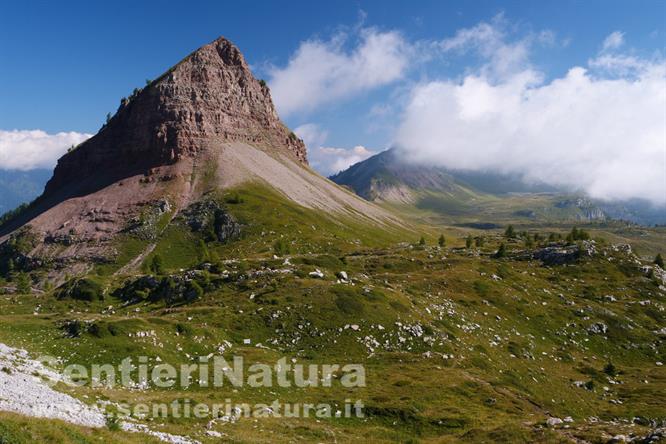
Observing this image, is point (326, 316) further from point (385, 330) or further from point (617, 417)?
point (617, 417)

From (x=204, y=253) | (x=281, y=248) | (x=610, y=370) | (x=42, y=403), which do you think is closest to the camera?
(x=42, y=403)

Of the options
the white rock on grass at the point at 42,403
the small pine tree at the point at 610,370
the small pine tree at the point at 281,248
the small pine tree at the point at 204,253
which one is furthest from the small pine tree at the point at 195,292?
the small pine tree at the point at 610,370

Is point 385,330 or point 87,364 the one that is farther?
point 385,330

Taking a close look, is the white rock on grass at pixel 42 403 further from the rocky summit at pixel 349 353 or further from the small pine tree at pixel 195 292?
Result: the small pine tree at pixel 195 292

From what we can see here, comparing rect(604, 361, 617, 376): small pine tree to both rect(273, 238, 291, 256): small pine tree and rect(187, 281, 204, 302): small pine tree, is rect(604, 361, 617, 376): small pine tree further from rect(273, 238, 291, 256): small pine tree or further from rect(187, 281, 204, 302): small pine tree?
rect(273, 238, 291, 256): small pine tree

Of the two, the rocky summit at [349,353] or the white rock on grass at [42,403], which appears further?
the rocky summit at [349,353]

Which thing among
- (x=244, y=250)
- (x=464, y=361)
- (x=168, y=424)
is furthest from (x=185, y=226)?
(x=168, y=424)

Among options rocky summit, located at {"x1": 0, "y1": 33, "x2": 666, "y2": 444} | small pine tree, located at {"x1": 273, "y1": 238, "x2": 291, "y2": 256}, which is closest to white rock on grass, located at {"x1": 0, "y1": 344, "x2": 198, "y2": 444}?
rocky summit, located at {"x1": 0, "y1": 33, "x2": 666, "y2": 444}

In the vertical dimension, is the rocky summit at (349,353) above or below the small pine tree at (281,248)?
below

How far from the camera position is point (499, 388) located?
5259 centimetres

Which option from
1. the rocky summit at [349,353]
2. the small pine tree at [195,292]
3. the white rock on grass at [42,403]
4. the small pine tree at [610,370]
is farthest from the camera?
the small pine tree at [195,292]

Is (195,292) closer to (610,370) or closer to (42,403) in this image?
(42,403)

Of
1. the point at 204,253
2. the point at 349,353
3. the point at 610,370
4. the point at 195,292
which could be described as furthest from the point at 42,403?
the point at 204,253

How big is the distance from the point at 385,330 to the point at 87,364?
3761 centimetres
